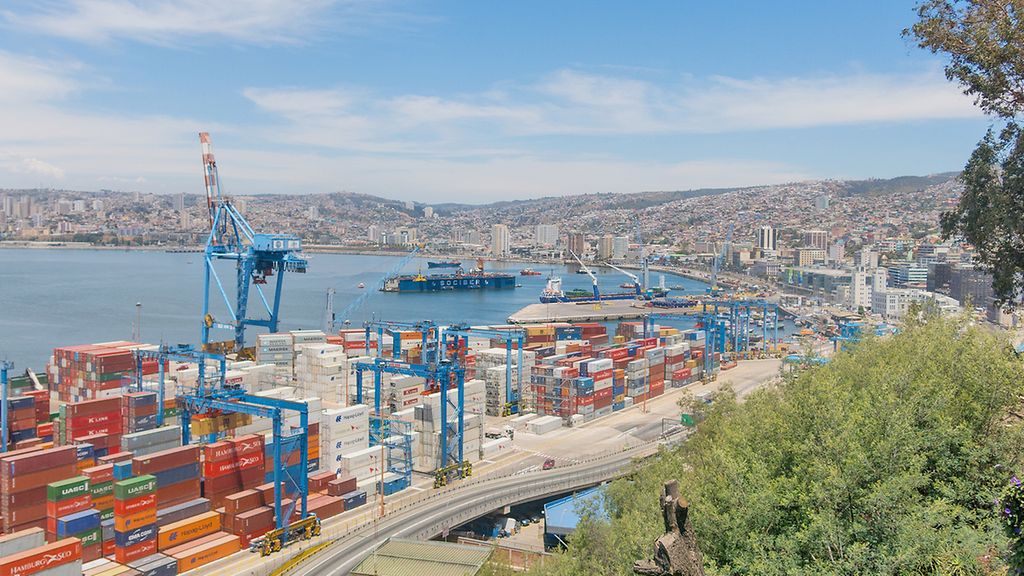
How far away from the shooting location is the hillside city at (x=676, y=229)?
59.7 m

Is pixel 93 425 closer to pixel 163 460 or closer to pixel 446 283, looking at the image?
pixel 163 460

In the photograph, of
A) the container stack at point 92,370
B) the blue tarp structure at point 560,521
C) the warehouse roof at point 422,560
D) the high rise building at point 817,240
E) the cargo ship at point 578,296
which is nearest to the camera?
the warehouse roof at point 422,560

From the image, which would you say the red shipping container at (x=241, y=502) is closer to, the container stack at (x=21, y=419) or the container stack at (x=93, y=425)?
the container stack at (x=93, y=425)

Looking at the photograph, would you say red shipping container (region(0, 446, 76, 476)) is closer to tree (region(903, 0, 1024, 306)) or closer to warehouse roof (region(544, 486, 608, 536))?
warehouse roof (region(544, 486, 608, 536))

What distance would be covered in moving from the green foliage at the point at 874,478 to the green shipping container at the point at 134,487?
6.38 metres

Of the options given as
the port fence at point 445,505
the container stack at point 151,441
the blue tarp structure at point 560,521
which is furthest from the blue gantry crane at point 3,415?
the blue tarp structure at point 560,521

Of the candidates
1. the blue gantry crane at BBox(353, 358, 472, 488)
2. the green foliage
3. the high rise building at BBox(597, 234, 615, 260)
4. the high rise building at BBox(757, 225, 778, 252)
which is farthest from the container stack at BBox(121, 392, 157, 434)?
the high rise building at BBox(757, 225, 778, 252)

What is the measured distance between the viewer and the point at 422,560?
8.45 meters

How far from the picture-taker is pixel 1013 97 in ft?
18.1

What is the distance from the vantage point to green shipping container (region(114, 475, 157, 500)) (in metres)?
9.36

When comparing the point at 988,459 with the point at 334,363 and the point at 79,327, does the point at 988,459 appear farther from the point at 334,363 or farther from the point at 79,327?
the point at 79,327

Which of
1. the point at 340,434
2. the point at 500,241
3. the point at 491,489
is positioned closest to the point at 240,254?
the point at 340,434

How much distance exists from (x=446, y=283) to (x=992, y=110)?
58.2m

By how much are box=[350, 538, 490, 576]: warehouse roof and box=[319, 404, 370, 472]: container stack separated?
4547 millimetres
